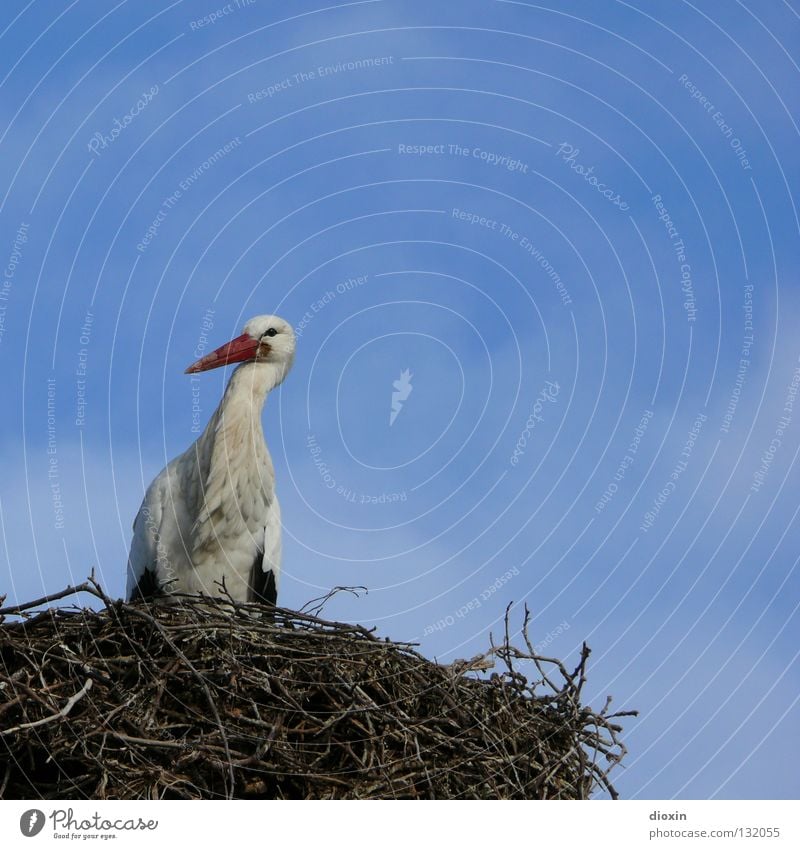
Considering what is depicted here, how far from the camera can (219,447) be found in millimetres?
5285

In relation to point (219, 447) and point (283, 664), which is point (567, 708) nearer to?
point (283, 664)

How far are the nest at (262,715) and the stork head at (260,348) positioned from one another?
1402mm

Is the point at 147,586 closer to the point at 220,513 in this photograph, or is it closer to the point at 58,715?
the point at 220,513

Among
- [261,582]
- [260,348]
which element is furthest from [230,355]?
[261,582]

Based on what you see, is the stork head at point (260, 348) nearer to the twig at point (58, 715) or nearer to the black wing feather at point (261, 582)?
the black wing feather at point (261, 582)

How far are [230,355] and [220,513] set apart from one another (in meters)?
0.71

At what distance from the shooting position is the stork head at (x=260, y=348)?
550 cm

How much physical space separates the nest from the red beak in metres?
1.38
